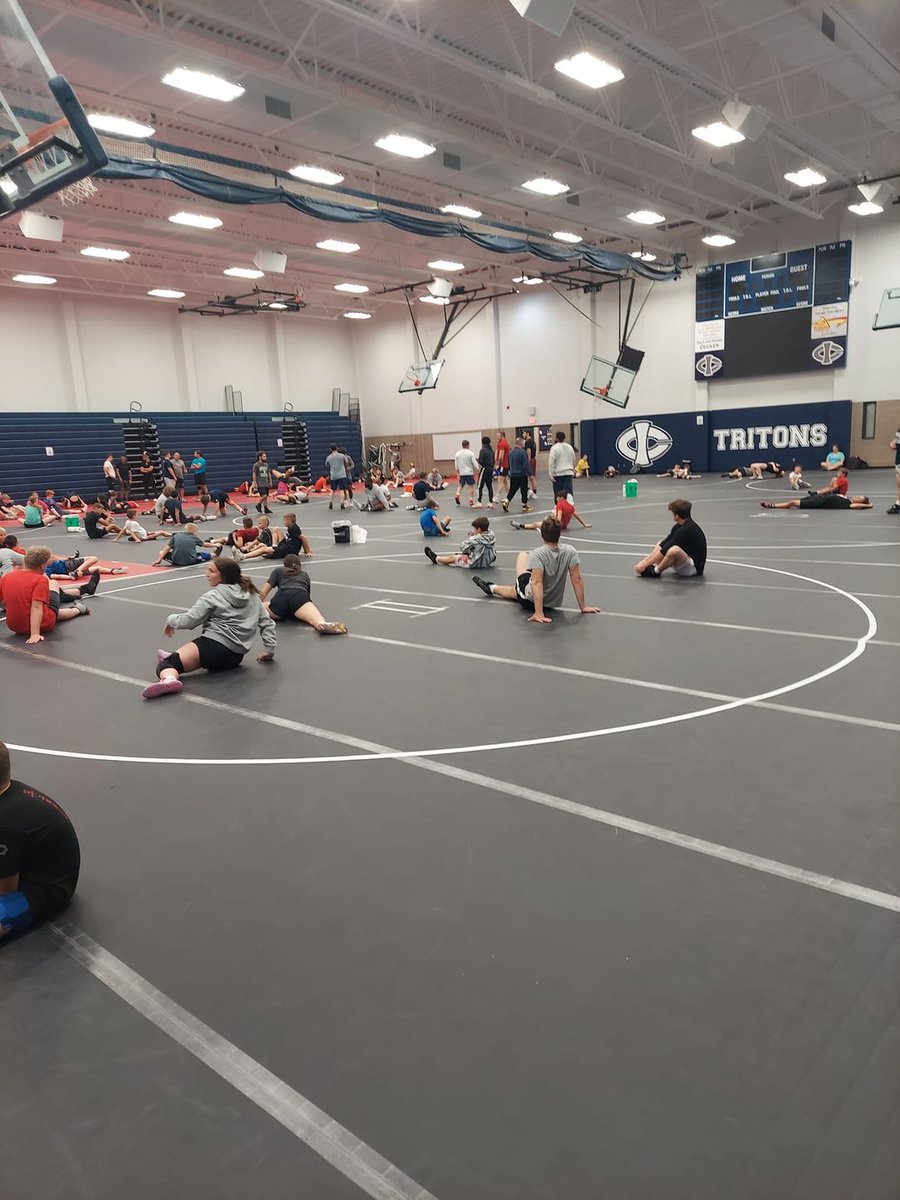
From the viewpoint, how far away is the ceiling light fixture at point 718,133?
51.9 feet

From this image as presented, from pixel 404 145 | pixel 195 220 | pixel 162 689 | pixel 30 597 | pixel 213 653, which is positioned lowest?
pixel 162 689

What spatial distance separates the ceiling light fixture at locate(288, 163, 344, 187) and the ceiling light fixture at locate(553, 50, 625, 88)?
701 cm

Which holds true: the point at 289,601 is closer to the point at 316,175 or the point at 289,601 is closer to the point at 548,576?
the point at 548,576

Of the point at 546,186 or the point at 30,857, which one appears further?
the point at 546,186

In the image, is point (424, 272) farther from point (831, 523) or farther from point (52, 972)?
point (52, 972)

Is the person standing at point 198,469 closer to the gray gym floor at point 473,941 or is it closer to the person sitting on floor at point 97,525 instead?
the person sitting on floor at point 97,525

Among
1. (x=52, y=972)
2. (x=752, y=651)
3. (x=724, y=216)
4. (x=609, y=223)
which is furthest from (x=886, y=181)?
(x=52, y=972)

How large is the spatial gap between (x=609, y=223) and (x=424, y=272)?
7.09m

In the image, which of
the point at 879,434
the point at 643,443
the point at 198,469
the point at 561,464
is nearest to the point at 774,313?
the point at 879,434

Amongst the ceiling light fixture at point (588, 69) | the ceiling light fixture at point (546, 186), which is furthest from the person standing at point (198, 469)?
the ceiling light fixture at point (588, 69)

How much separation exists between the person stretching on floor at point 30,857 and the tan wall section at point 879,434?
27.8 metres

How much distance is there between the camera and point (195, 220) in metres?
21.2

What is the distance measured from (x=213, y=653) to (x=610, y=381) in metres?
27.6

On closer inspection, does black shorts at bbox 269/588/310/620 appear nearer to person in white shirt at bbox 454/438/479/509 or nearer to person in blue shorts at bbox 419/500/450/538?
person in blue shorts at bbox 419/500/450/538
